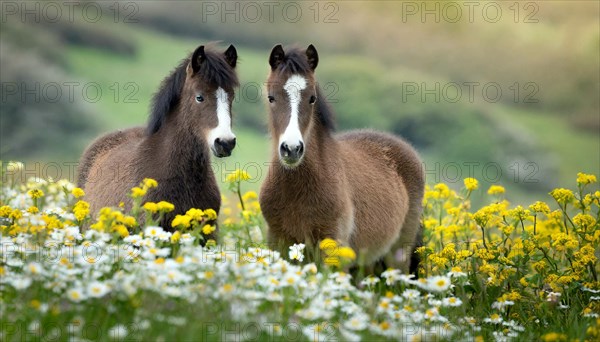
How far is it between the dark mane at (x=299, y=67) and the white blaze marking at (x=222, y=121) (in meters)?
0.51

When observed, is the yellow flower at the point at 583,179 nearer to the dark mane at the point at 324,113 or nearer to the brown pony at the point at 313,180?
the brown pony at the point at 313,180

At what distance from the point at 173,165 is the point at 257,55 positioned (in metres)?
17.0

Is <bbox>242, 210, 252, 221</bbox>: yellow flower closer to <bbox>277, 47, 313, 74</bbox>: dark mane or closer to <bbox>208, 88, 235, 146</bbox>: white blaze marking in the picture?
<bbox>208, 88, 235, 146</bbox>: white blaze marking

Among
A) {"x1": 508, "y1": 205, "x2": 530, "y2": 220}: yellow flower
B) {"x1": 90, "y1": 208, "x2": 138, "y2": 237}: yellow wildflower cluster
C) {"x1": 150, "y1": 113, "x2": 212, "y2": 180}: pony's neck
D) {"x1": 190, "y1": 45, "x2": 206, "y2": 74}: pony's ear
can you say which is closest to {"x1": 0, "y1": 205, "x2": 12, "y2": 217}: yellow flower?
{"x1": 90, "y1": 208, "x2": 138, "y2": 237}: yellow wildflower cluster

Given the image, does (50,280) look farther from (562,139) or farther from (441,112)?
(562,139)

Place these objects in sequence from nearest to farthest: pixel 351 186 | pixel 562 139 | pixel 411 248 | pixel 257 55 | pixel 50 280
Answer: pixel 50 280, pixel 351 186, pixel 411 248, pixel 257 55, pixel 562 139

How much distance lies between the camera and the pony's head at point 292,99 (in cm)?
633

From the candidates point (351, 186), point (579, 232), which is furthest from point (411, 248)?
point (579, 232)

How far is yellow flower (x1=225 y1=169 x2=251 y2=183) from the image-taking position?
7320 millimetres

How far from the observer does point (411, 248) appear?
8.46 metres

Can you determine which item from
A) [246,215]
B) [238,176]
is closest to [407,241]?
[246,215]

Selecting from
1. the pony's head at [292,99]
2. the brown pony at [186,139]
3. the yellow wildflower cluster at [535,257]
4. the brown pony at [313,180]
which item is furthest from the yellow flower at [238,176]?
the yellow wildflower cluster at [535,257]

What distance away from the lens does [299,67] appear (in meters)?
6.68

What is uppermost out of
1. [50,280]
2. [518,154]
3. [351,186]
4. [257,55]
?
[257,55]
